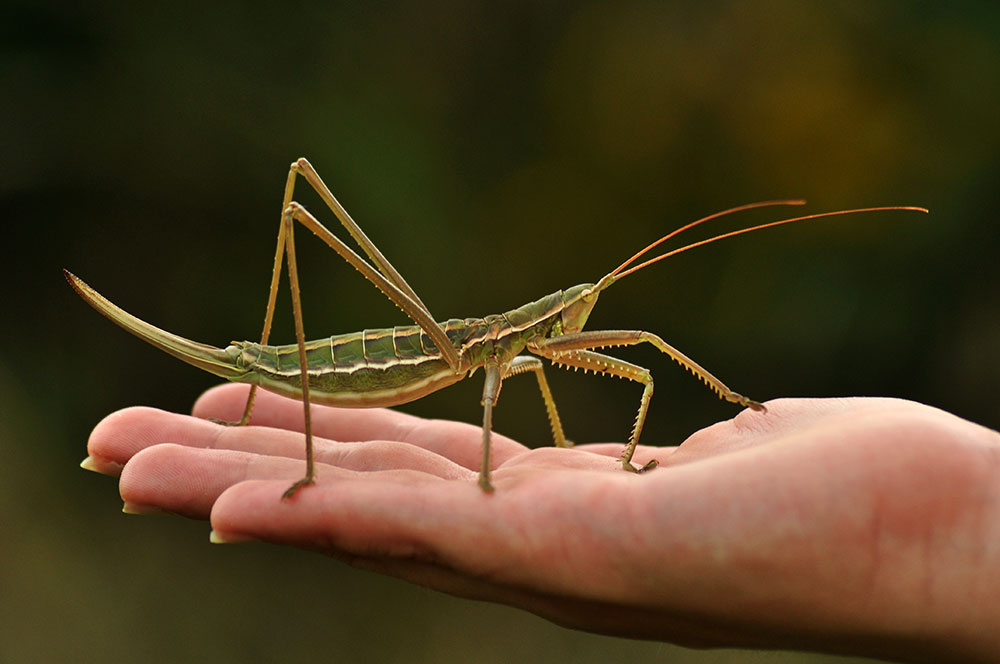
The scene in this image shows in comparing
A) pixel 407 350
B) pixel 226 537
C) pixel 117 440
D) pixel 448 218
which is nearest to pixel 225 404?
pixel 117 440

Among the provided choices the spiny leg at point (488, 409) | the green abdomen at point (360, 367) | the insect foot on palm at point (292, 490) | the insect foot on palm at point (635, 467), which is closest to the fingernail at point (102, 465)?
the green abdomen at point (360, 367)

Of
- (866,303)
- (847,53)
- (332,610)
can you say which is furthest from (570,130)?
(332,610)

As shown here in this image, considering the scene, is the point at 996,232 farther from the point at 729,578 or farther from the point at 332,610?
the point at 332,610

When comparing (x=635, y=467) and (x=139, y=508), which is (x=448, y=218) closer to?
(x=635, y=467)

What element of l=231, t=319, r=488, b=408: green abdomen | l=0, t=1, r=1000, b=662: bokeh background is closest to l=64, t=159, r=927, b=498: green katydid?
l=231, t=319, r=488, b=408: green abdomen

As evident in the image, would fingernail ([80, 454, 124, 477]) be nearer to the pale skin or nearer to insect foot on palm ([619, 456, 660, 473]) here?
the pale skin
